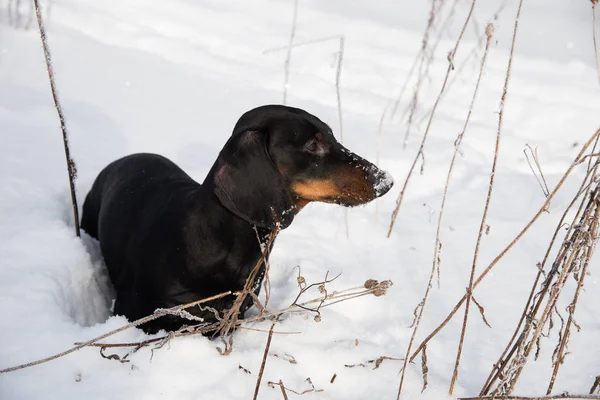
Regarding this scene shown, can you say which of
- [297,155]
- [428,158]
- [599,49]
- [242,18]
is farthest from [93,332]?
[599,49]

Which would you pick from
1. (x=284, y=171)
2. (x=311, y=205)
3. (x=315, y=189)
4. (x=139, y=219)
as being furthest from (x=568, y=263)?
(x=311, y=205)

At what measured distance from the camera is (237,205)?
215cm

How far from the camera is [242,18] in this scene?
7258 mm

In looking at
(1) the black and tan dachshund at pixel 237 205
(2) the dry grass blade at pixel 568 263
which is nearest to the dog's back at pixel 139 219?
(1) the black and tan dachshund at pixel 237 205

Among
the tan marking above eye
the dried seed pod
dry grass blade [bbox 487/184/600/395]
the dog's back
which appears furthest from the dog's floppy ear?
dry grass blade [bbox 487/184/600/395]

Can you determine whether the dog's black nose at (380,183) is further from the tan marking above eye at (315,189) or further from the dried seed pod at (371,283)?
the dried seed pod at (371,283)

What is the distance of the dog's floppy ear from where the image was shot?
6.99ft

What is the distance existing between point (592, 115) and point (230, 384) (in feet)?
15.8

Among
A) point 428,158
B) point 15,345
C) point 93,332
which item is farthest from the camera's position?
point 428,158

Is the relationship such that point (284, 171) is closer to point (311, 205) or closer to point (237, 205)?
point (237, 205)

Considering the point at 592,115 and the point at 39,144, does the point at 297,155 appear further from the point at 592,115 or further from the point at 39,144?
the point at 592,115

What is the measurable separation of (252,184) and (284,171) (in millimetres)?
174

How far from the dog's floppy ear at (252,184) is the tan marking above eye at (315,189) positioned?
11cm

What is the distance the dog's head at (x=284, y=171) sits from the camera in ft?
7.02
